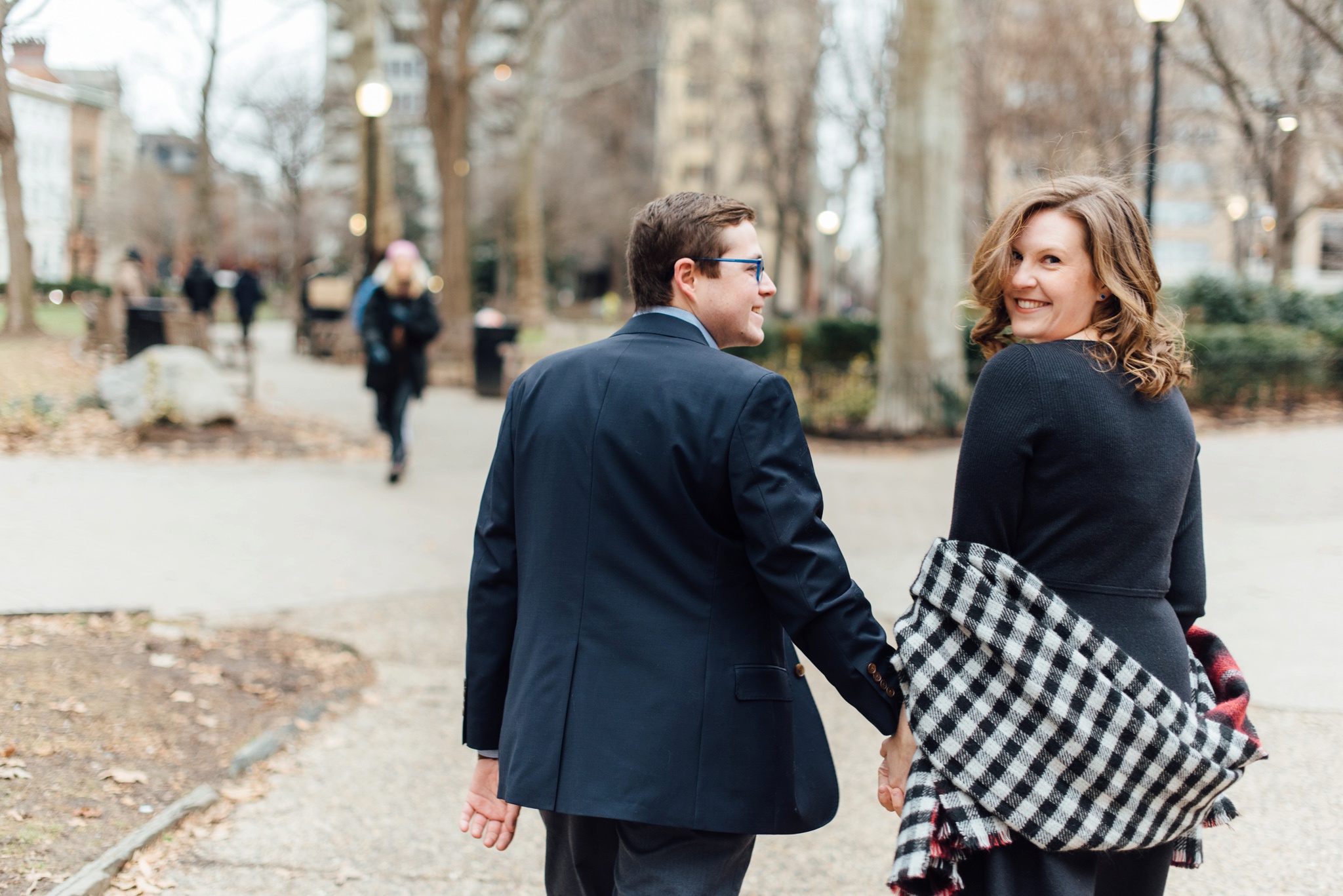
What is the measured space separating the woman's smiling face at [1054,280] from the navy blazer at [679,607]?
1.66 ft

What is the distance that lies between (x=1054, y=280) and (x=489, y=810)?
1604 mm

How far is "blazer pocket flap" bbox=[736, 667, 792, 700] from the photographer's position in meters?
2.21

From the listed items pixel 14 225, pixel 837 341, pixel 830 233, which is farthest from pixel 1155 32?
pixel 830 233

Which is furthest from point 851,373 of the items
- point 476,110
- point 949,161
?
point 476,110

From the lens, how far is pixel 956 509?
86.7 inches

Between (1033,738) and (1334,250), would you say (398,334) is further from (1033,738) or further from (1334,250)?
(1334,250)

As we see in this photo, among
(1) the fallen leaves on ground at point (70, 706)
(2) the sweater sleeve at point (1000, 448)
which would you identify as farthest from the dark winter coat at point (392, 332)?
(2) the sweater sleeve at point (1000, 448)

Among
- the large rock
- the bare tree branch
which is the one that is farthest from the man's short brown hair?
the large rock

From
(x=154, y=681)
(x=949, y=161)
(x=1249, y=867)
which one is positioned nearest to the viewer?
(x=1249, y=867)

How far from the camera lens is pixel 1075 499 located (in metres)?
2.09

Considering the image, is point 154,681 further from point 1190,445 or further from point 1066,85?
point 1066,85

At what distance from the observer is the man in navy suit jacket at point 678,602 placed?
2.17m

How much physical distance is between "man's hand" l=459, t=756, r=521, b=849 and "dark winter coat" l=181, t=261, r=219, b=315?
26116 mm

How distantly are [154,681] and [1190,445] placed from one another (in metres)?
4.25
